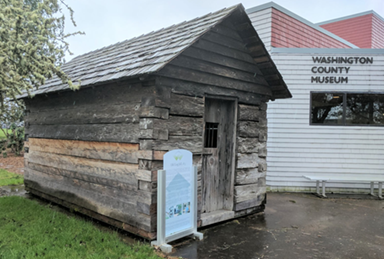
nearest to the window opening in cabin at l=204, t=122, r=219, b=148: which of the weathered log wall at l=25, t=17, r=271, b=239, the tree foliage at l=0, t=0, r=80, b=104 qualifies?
the weathered log wall at l=25, t=17, r=271, b=239

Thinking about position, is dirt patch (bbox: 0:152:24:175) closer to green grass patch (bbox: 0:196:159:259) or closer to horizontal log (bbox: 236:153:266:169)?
green grass patch (bbox: 0:196:159:259)

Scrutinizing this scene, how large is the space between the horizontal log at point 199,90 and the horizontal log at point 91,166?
1422mm

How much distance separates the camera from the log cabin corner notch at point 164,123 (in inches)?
187

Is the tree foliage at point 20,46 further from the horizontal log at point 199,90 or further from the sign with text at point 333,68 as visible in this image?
the sign with text at point 333,68

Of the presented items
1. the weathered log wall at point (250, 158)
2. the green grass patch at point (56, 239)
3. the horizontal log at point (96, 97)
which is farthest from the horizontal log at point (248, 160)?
the green grass patch at point (56, 239)

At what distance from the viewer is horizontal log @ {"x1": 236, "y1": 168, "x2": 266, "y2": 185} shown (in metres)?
6.12

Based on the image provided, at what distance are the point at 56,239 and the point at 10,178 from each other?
6928 mm

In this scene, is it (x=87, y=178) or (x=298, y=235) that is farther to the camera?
(x=87, y=178)

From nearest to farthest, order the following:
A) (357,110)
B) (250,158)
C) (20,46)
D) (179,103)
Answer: (20,46) < (179,103) < (250,158) < (357,110)

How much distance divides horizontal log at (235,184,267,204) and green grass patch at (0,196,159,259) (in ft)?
7.74

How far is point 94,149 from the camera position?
5812mm

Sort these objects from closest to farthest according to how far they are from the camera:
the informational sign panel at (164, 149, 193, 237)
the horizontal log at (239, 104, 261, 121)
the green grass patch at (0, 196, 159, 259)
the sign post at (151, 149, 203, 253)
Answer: the green grass patch at (0, 196, 159, 259)
the sign post at (151, 149, 203, 253)
the informational sign panel at (164, 149, 193, 237)
the horizontal log at (239, 104, 261, 121)

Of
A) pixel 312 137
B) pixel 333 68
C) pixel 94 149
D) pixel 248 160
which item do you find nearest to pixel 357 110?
pixel 333 68

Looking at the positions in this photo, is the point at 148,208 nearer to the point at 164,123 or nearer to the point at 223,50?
the point at 164,123
